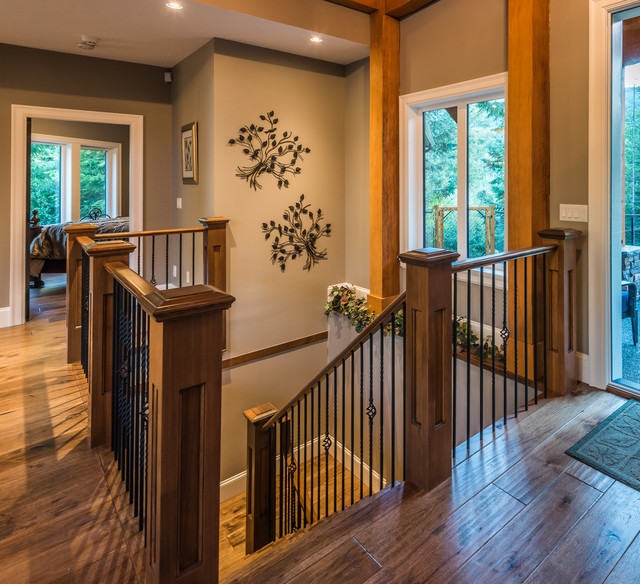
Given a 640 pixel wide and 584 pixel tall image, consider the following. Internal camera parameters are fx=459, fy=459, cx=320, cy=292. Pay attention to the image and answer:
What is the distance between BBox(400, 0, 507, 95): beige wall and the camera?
3385 millimetres

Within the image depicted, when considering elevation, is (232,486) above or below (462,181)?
below

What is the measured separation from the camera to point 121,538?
179 cm

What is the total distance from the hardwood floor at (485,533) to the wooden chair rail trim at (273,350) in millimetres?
2772

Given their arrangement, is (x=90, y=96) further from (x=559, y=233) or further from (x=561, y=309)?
(x=561, y=309)

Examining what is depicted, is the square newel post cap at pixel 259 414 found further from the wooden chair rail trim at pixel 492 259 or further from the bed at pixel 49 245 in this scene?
the bed at pixel 49 245

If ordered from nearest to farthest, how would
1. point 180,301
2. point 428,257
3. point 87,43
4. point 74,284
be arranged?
point 180,301, point 428,257, point 74,284, point 87,43

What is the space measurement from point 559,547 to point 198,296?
1.51 m

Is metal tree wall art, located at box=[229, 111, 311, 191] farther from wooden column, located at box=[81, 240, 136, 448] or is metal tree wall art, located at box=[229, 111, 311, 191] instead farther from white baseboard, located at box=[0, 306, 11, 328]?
white baseboard, located at box=[0, 306, 11, 328]

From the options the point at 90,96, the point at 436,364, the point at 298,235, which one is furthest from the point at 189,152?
the point at 436,364

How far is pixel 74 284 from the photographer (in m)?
3.45

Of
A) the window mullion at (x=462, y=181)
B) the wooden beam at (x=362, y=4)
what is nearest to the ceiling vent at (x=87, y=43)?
the wooden beam at (x=362, y=4)

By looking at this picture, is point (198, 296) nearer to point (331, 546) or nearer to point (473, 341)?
point (331, 546)

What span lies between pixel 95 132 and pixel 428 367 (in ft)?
28.3

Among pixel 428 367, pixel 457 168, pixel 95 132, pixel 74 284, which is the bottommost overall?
pixel 428 367
